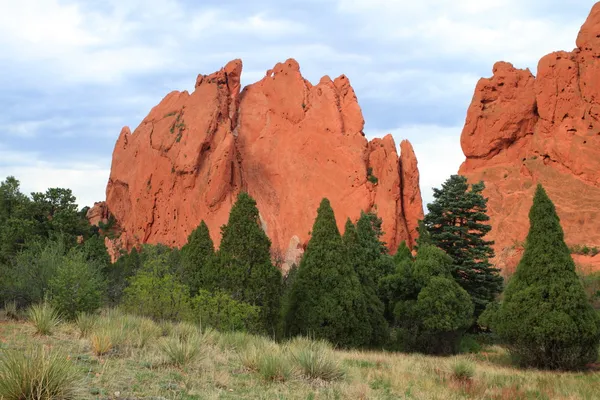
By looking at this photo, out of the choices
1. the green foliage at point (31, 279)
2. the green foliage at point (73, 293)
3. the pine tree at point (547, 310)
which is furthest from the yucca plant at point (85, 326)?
the pine tree at point (547, 310)

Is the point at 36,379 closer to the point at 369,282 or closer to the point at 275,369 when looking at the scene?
the point at 275,369

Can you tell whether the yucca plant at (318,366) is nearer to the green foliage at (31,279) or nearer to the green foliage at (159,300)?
the green foliage at (159,300)

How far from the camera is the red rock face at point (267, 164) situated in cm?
5859

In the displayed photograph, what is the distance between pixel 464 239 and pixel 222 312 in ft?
61.7

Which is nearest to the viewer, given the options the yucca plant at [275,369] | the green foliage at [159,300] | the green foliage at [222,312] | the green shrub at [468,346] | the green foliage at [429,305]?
the yucca plant at [275,369]

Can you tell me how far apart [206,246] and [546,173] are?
4523cm

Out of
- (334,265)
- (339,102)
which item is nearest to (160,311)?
(334,265)

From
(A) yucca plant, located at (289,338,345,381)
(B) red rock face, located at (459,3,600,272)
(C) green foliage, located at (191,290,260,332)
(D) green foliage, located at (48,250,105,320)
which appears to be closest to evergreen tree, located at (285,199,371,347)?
(C) green foliage, located at (191,290,260,332)

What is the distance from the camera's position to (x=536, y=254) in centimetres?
1867

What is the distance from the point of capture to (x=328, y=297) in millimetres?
19516

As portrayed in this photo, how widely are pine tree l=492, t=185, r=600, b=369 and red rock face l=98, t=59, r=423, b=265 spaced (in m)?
36.0

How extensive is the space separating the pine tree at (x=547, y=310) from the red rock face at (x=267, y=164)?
118 ft

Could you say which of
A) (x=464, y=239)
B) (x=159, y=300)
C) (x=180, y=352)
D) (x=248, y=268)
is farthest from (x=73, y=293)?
(x=464, y=239)

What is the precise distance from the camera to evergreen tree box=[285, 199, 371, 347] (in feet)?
63.1
